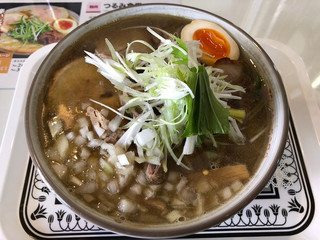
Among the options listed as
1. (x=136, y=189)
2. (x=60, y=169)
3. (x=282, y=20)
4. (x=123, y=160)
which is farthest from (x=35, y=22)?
(x=282, y=20)

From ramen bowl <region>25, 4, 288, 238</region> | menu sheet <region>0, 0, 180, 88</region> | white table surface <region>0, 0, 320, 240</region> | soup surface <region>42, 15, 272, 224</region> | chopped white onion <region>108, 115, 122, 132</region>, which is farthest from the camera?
white table surface <region>0, 0, 320, 240</region>

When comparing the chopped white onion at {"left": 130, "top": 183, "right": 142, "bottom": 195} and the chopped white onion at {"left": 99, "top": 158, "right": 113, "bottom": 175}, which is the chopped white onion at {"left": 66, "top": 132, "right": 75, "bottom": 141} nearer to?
the chopped white onion at {"left": 99, "top": 158, "right": 113, "bottom": 175}

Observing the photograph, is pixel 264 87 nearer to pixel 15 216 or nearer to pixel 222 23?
pixel 222 23

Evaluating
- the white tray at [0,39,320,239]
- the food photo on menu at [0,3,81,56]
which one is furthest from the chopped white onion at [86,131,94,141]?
the food photo on menu at [0,3,81,56]

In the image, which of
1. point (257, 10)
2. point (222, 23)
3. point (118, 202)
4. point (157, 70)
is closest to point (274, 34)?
point (257, 10)

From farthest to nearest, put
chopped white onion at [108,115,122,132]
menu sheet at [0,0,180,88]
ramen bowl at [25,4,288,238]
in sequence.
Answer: menu sheet at [0,0,180,88] → chopped white onion at [108,115,122,132] → ramen bowl at [25,4,288,238]

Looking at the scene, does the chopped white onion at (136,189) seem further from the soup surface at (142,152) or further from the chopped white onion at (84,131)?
the chopped white onion at (84,131)

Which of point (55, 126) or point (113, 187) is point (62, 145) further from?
point (113, 187)

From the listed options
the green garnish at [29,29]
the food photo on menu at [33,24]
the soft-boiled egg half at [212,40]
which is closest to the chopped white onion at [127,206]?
the soft-boiled egg half at [212,40]
